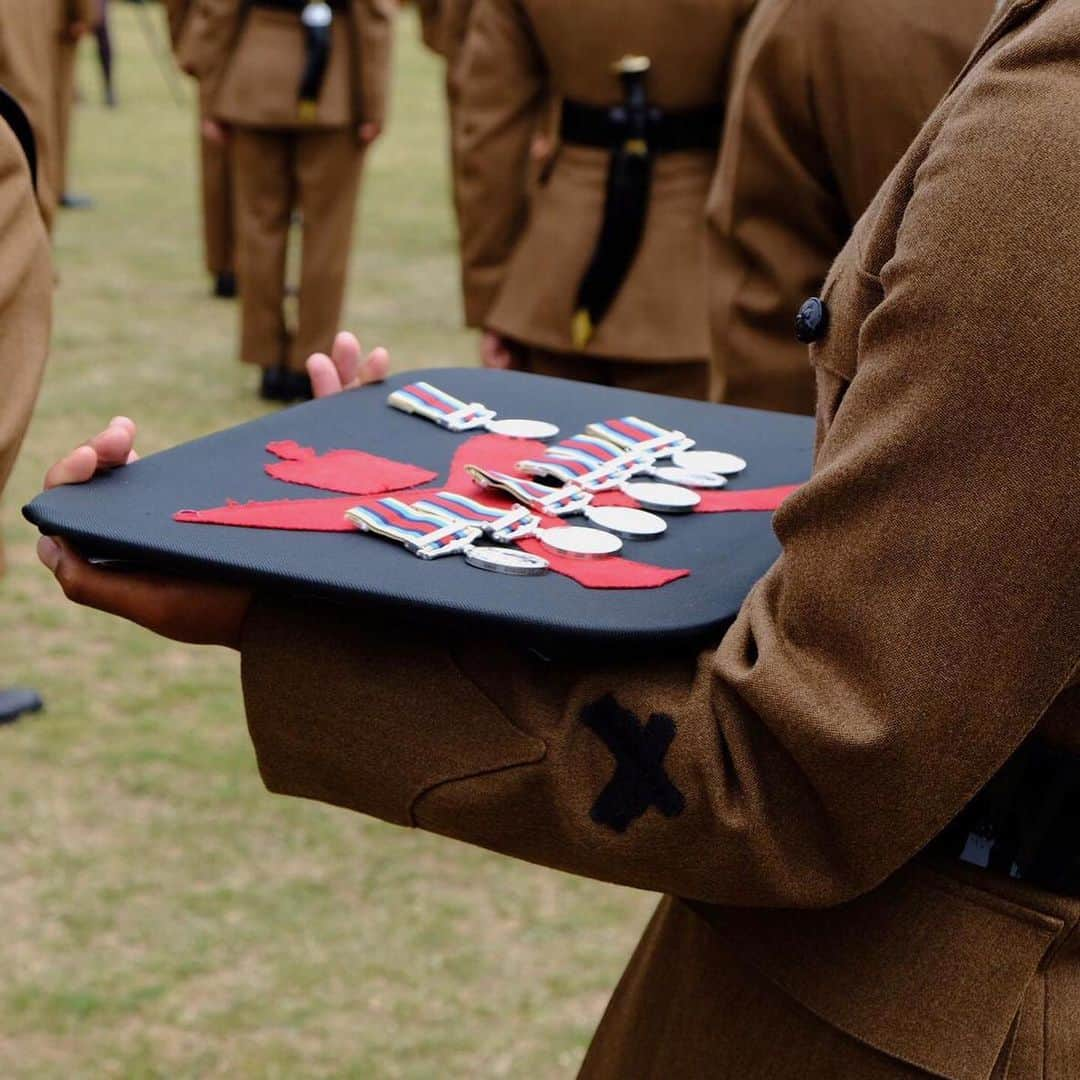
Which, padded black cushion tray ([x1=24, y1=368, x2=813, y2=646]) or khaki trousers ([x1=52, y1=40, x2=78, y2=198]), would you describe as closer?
padded black cushion tray ([x1=24, y1=368, x2=813, y2=646])

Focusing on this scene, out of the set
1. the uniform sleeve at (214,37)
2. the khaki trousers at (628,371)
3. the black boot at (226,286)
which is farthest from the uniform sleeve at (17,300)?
the black boot at (226,286)

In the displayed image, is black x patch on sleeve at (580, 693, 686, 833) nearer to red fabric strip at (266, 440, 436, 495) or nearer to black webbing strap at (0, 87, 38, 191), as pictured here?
red fabric strip at (266, 440, 436, 495)

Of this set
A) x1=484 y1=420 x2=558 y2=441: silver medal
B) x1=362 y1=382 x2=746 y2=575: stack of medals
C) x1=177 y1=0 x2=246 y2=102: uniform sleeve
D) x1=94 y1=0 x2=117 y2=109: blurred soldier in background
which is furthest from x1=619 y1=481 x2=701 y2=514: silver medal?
x1=94 y1=0 x2=117 y2=109: blurred soldier in background

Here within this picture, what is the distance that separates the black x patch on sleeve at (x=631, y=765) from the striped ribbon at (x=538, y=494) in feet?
0.59

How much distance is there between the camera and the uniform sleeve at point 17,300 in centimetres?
170

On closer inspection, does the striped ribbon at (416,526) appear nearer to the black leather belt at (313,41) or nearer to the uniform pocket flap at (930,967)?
the uniform pocket flap at (930,967)

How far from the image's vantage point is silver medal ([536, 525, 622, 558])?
1080 millimetres

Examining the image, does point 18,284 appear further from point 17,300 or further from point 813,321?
point 813,321

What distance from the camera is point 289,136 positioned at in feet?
20.4

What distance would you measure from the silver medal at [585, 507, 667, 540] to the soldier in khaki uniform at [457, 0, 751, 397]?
2544 millimetres

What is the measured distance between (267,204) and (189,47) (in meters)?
0.64

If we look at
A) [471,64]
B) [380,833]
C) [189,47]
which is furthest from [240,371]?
[380,833]

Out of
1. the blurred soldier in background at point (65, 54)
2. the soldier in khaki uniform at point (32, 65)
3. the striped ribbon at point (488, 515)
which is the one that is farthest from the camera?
the blurred soldier in background at point (65, 54)

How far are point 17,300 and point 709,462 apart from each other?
0.82 metres
